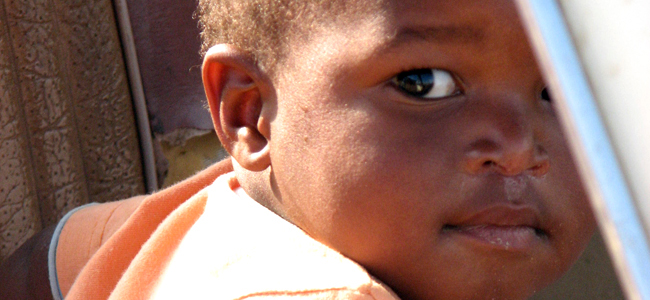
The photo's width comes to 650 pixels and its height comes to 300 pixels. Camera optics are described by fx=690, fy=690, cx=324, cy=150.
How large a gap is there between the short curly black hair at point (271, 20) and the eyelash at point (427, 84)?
12cm

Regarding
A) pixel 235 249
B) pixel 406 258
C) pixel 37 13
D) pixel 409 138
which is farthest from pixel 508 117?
pixel 37 13

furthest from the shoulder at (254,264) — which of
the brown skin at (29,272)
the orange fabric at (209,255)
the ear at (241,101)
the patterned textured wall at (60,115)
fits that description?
the patterned textured wall at (60,115)

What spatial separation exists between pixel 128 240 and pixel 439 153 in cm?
88

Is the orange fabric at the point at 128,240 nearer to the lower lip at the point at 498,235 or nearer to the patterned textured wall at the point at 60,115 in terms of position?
the patterned textured wall at the point at 60,115

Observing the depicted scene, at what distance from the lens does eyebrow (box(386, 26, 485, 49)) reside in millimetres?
1037

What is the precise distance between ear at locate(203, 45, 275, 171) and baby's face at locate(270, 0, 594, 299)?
0.40 ft

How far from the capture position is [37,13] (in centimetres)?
203

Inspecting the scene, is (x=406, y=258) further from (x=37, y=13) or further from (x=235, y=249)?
(x=37, y=13)

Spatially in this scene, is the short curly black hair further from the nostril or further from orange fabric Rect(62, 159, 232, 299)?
orange fabric Rect(62, 159, 232, 299)

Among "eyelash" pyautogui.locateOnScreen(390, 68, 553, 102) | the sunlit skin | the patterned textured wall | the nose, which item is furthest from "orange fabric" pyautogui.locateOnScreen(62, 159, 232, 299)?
the nose

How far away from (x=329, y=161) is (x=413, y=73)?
198 mm

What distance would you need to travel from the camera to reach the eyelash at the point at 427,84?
109cm

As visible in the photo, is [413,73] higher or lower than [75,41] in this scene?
lower

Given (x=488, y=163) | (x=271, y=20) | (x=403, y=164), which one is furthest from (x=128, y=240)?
(x=488, y=163)
